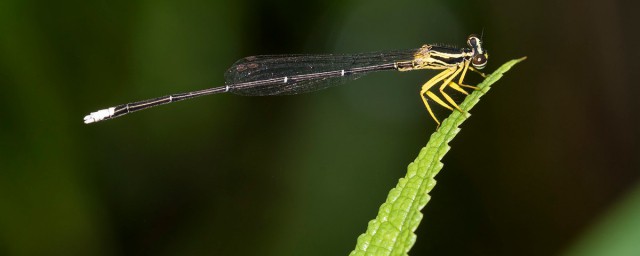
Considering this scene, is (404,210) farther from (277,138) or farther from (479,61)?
(277,138)

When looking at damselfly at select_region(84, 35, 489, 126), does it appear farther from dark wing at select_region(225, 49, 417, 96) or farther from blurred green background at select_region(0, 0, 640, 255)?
blurred green background at select_region(0, 0, 640, 255)

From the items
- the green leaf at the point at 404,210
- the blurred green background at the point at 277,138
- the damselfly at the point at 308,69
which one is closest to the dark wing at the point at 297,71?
the damselfly at the point at 308,69

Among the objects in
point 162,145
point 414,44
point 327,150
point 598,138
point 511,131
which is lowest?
point 598,138

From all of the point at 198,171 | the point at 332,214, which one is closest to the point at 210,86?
the point at 198,171

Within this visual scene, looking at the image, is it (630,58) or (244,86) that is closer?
(244,86)

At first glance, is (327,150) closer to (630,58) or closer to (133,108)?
(133,108)

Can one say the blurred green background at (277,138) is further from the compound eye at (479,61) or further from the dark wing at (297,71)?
the compound eye at (479,61)
